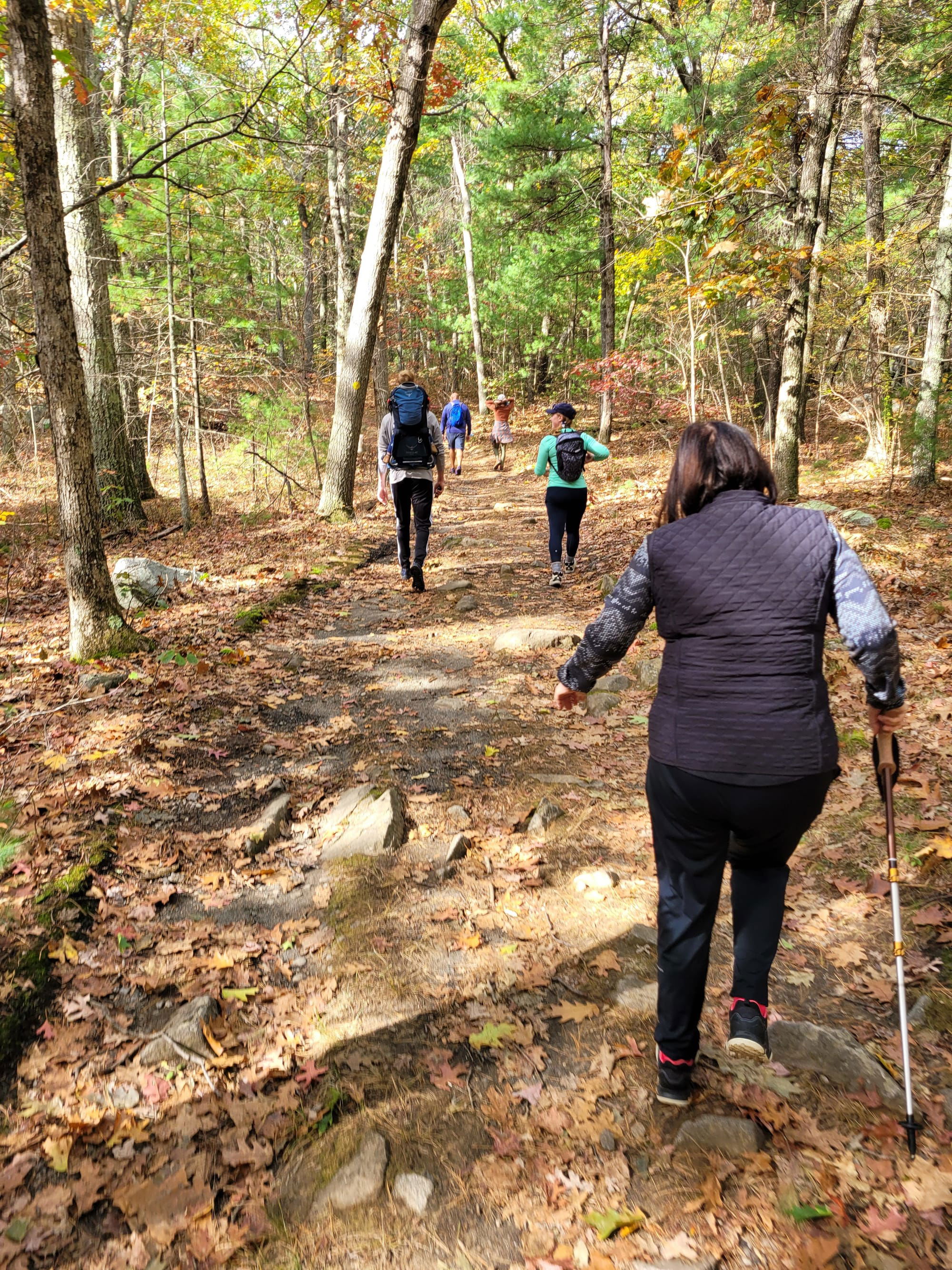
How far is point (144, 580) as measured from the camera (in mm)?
8289

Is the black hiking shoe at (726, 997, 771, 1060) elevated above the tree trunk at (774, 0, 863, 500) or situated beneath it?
situated beneath

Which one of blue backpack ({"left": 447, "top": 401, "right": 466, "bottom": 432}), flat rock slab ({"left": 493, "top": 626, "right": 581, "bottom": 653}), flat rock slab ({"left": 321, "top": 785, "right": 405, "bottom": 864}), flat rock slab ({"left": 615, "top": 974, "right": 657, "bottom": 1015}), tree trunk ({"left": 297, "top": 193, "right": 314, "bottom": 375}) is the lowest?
flat rock slab ({"left": 615, "top": 974, "right": 657, "bottom": 1015})

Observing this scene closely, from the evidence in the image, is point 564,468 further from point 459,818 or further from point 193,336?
point 193,336

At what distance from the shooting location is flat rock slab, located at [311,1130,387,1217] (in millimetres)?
2412

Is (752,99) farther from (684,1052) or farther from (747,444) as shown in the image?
A: (684,1052)

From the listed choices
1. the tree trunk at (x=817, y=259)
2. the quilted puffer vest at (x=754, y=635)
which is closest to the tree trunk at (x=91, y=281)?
the quilted puffer vest at (x=754, y=635)

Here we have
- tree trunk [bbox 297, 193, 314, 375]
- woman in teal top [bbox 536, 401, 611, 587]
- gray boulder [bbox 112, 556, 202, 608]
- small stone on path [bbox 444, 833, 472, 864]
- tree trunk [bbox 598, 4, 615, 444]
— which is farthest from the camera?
Answer: tree trunk [bbox 297, 193, 314, 375]

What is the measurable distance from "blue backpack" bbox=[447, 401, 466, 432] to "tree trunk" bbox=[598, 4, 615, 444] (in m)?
3.44

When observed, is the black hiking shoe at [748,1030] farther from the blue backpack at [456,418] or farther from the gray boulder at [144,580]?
the blue backpack at [456,418]

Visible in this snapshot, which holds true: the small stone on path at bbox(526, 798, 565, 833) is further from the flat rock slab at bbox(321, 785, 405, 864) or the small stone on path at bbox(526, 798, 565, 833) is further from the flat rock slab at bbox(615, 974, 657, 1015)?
the flat rock slab at bbox(615, 974, 657, 1015)

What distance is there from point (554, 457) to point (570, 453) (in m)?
0.18

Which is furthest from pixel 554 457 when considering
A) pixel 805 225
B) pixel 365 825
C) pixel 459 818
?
pixel 805 225

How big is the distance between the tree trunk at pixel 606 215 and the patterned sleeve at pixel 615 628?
1557 cm

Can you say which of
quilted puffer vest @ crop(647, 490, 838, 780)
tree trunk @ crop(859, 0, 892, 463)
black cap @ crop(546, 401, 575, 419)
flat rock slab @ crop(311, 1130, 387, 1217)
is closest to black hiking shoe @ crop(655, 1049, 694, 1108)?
flat rock slab @ crop(311, 1130, 387, 1217)
